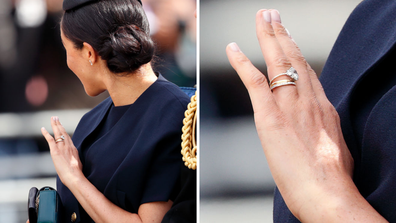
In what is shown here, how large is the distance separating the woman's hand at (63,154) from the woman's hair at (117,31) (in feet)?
0.52

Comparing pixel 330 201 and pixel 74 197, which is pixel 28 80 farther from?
pixel 330 201

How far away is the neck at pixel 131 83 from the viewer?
616 millimetres

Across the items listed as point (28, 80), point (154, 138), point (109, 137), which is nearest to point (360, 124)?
point (154, 138)

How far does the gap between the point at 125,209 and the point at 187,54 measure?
0.96 feet

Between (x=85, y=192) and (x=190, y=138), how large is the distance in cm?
22

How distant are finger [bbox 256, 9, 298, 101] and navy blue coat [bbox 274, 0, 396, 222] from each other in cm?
8

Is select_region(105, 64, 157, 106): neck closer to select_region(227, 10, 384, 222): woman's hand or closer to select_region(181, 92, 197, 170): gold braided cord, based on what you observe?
select_region(181, 92, 197, 170): gold braided cord

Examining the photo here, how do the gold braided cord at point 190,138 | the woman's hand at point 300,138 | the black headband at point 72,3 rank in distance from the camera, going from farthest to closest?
1. the black headband at point 72,3
2. the gold braided cord at point 190,138
3. the woman's hand at point 300,138

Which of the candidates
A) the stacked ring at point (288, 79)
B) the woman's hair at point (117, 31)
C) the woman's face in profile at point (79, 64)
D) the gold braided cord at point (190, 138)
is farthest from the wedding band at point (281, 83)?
the woman's face in profile at point (79, 64)

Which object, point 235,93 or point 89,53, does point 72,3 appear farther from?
point 235,93

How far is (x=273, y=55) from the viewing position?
31 centimetres

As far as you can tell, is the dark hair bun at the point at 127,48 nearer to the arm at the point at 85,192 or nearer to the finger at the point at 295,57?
the arm at the point at 85,192

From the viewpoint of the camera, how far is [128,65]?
58 centimetres

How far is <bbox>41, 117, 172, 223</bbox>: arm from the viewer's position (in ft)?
1.70
